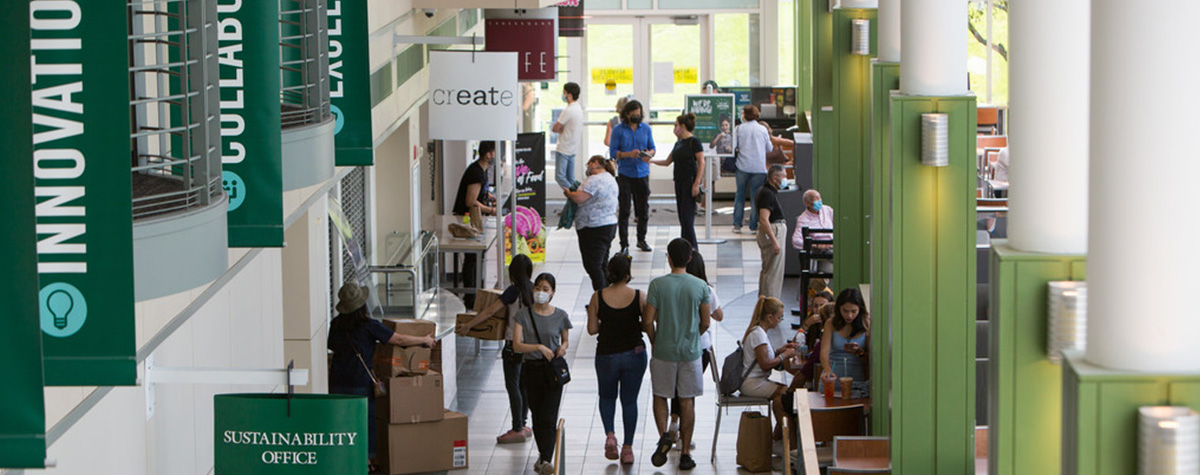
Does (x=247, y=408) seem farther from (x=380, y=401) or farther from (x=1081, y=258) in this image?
(x=380, y=401)

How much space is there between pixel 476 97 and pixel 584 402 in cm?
248

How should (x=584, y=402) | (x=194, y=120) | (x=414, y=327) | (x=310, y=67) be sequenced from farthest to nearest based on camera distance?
(x=584, y=402), (x=414, y=327), (x=310, y=67), (x=194, y=120)

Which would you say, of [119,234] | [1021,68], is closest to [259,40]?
[119,234]

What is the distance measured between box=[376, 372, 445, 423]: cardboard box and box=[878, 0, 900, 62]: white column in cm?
326

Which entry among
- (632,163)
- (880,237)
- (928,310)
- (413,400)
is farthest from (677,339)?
(632,163)

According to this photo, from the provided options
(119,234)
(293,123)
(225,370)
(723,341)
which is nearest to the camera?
(119,234)

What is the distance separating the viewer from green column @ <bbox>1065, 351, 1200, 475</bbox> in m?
3.15

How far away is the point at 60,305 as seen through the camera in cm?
339

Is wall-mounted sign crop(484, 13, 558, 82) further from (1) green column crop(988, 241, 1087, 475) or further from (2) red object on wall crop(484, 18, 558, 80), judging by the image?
(1) green column crop(988, 241, 1087, 475)

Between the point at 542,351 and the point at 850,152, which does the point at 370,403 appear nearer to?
the point at 542,351

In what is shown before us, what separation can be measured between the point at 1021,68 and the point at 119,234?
3.25m

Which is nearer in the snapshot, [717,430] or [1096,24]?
[1096,24]

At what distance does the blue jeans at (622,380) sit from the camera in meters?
9.28

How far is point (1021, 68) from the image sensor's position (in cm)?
538
